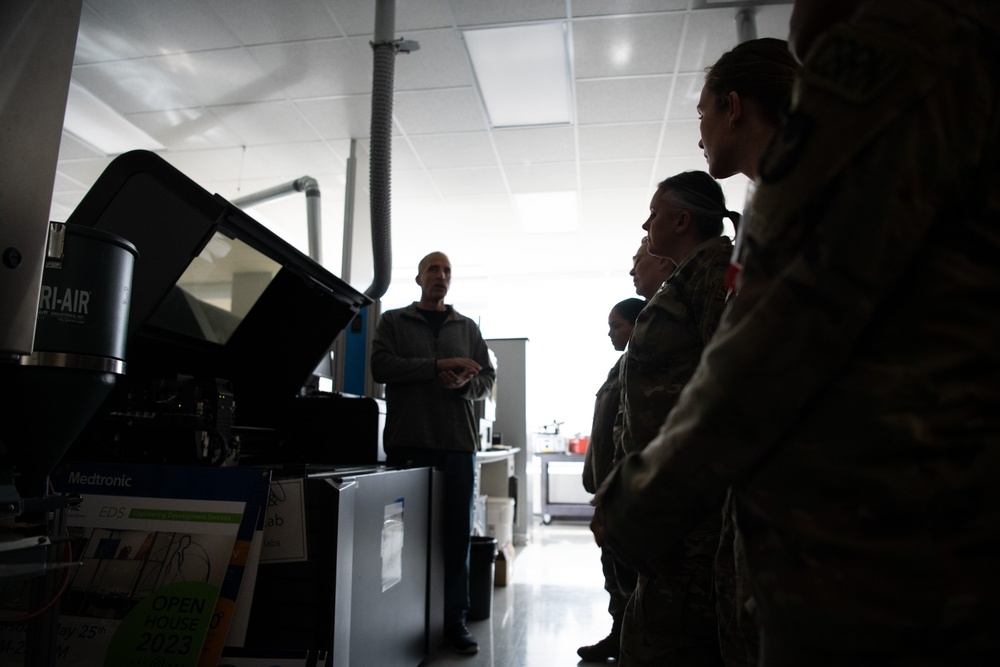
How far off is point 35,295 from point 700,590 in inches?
40.7

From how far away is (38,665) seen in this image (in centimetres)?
95

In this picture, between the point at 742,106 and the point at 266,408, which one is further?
the point at 266,408

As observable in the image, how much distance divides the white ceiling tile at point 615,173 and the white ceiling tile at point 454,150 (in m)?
0.73

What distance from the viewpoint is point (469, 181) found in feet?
16.2

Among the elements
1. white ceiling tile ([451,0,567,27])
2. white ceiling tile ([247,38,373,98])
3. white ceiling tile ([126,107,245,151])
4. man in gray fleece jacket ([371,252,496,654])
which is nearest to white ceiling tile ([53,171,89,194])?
white ceiling tile ([126,107,245,151])

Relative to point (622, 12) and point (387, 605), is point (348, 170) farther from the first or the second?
point (387, 605)

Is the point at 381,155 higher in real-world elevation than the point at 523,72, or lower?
lower

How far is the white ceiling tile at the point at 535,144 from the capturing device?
162 inches

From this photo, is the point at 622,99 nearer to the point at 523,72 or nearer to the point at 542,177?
the point at 523,72

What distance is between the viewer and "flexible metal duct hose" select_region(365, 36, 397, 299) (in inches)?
117

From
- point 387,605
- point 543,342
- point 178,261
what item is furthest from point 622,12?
point 543,342

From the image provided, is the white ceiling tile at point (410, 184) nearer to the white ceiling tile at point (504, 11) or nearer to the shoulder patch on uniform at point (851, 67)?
the white ceiling tile at point (504, 11)

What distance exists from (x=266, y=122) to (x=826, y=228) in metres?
4.16

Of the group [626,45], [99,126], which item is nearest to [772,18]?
[626,45]
